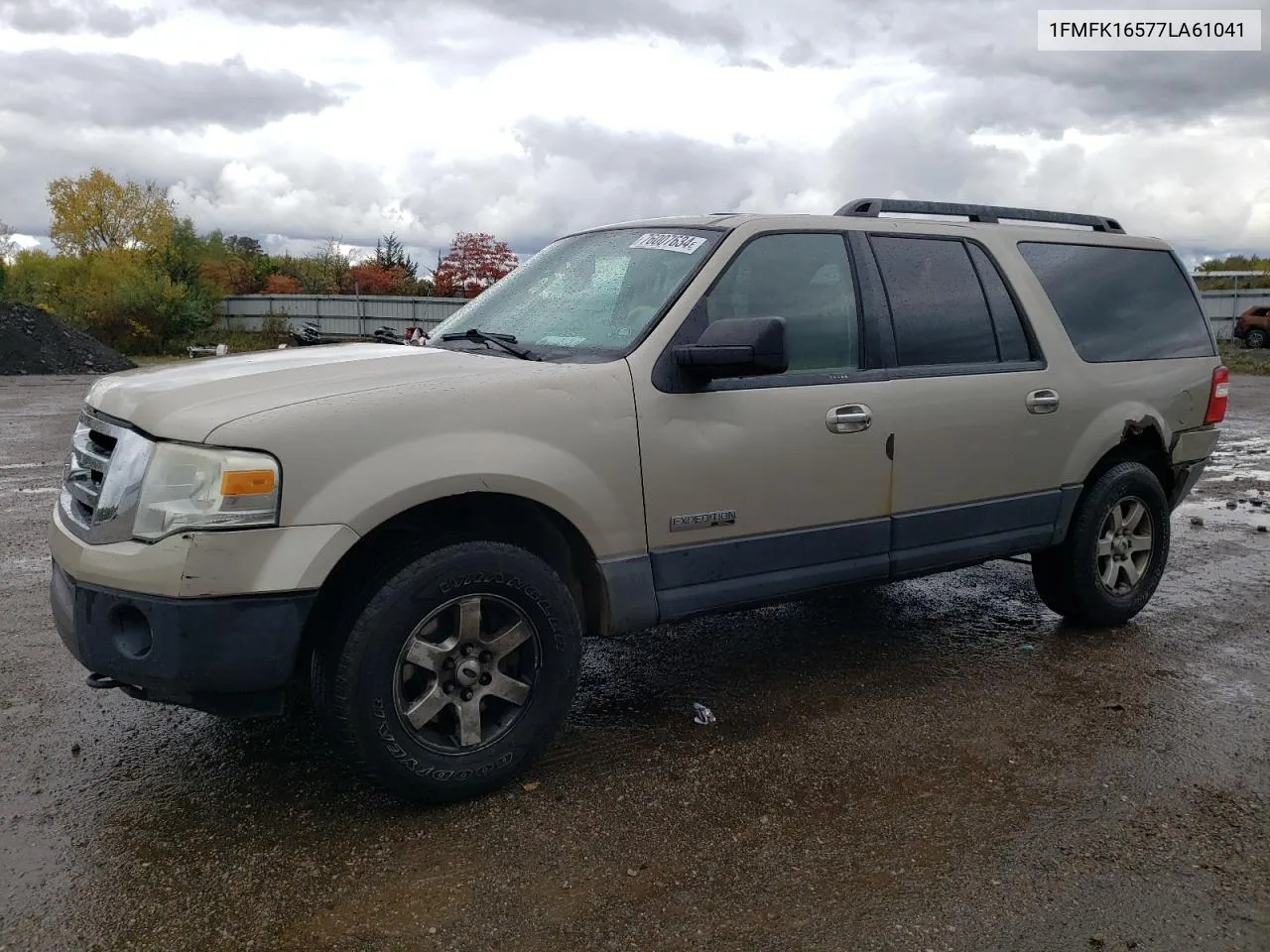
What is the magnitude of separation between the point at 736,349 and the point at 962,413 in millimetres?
1436

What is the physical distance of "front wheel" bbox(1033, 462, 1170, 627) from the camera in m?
5.12

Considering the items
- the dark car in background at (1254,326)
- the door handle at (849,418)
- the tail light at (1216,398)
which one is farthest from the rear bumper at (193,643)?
the dark car in background at (1254,326)

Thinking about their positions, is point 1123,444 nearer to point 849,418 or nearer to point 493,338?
point 849,418

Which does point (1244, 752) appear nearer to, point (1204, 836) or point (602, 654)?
point (1204, 836)

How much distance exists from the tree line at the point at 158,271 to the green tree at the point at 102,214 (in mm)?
55

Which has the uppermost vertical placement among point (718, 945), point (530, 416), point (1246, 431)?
point (530, 416)

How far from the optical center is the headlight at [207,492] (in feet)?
9.73

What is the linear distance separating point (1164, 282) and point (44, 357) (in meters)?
25.5

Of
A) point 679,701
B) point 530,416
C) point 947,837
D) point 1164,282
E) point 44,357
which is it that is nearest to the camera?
point 947,837

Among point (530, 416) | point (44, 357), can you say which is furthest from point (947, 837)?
point (44, 357)

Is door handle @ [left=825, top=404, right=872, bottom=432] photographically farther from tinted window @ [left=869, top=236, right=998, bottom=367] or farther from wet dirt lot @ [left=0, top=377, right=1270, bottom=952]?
wet dirt lot @ [left=0, top=377, right=1270, bottom=952]

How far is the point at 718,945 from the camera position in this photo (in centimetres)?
265

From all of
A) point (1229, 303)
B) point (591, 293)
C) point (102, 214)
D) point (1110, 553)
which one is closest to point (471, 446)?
point (591, 293)

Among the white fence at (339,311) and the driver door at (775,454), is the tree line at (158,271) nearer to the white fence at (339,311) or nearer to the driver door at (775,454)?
the white fence at (339,311)
